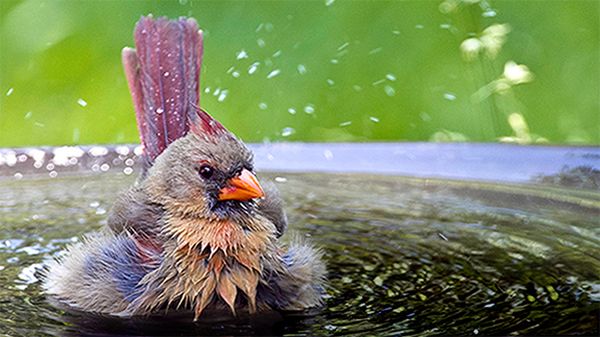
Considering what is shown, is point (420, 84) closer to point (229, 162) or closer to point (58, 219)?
point (58, 219)

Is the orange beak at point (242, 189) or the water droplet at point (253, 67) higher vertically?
the water droplet at point (253, 67)

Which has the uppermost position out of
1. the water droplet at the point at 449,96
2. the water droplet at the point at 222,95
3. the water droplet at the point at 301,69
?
the water droplet at the point at 301,69

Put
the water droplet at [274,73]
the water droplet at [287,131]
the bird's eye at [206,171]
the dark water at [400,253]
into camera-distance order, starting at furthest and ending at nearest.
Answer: the water droplet at [274,73] → the water droplet at [287,131] → the bird's eye at [206,171] → the dark water at [400,253]

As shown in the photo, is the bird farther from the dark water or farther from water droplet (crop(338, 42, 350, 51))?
water droplet (crop(338, 42, 350, 51))

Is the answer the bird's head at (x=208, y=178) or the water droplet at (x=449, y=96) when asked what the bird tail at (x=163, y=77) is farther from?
the water droplet at (x=449, y=96)

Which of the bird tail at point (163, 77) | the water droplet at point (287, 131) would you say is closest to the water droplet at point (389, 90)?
the water droplet at point (287, 131)

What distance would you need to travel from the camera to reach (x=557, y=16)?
695 centimetres

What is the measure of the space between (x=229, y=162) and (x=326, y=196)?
4.89 feet

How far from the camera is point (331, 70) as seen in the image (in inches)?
280

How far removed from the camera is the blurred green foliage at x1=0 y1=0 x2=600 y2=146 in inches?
267

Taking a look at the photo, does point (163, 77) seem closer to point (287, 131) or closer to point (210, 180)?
point (210, 180)

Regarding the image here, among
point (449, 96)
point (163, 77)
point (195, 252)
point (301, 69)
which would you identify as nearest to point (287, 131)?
point (301, 69)

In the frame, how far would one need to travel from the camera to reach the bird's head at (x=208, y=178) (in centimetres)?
299

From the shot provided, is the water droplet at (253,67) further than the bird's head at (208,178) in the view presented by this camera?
Yes
